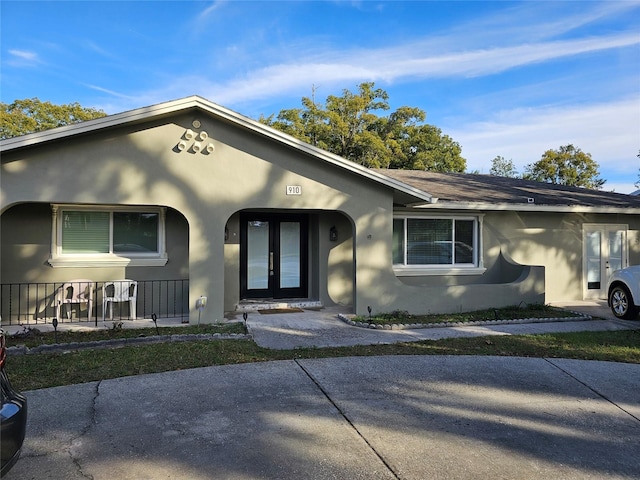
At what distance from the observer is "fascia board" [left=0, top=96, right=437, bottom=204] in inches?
293

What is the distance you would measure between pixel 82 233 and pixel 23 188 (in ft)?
5.72

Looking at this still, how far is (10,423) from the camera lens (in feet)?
8.68

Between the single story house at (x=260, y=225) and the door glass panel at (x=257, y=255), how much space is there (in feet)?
0.09

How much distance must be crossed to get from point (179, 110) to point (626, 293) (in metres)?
10.4

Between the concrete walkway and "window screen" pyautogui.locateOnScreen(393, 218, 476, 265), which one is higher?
"window screen" pyautogui.locateOnScreen(393, 218, 476, 265)

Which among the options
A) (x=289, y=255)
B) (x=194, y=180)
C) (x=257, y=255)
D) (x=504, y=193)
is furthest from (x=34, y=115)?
(x=504, y=193)

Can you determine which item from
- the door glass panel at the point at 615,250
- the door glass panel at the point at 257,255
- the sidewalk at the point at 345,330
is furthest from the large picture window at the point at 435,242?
the door glass panel at the point at 615,250

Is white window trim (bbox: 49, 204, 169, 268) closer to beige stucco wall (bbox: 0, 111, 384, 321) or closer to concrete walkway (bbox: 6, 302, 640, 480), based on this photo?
beige stucco wall (bbox: 0, 111, 384, 321)

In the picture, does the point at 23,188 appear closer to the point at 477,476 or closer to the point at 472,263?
the point at 477,476

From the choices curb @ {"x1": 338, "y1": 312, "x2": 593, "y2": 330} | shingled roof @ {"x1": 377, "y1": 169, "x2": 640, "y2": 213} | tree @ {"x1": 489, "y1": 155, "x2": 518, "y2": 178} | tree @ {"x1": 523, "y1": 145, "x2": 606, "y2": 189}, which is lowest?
curb @ {"x1": 338, "y1": 312, "x2": 593, "y2": 330}

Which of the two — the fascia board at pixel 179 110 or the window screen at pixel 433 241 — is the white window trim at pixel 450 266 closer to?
the window screen at pixel 433 241

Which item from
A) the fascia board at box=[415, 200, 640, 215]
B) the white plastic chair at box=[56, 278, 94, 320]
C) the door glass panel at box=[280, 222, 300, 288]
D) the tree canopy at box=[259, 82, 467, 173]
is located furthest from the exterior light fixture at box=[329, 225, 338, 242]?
the tree canopy at box=[259, 82, 467, 173]

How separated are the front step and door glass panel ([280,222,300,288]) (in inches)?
24.5

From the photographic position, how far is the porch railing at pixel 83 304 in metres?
8.83
